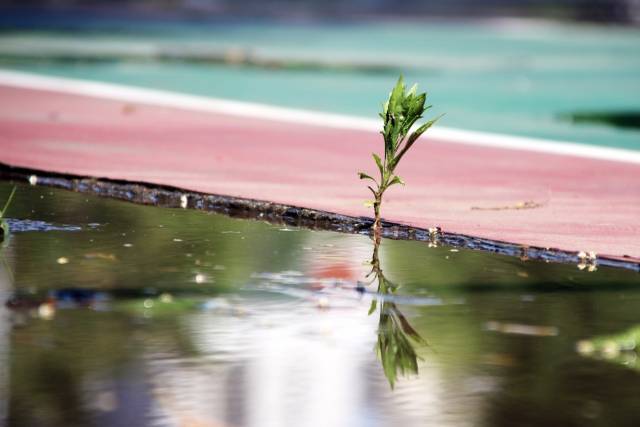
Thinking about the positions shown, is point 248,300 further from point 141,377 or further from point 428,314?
point 141,377

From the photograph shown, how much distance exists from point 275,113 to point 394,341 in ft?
31.1

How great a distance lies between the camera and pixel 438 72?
21750mm

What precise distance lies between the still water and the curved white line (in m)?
4.82

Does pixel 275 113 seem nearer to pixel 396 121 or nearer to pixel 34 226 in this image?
pixel 396 121

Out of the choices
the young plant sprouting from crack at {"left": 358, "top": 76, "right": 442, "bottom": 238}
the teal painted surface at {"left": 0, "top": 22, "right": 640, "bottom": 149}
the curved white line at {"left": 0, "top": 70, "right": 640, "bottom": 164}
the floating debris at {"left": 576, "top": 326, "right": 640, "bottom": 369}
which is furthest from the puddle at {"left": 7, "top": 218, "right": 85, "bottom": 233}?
the teal painted surface at {"left": 0, "top": 22, "right": 640, "bottom": 149}

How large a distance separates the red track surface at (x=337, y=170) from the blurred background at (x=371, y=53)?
7.40 feet

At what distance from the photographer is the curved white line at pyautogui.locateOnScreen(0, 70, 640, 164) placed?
12580mm

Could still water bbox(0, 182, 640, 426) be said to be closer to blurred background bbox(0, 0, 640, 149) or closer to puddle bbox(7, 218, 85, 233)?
puddle bbox(7, 218, 85, 233)

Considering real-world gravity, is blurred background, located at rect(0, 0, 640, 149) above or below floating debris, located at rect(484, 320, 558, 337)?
above

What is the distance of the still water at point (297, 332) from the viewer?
187 inches

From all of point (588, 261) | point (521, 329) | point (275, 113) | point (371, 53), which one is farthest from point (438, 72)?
point (521, 329)

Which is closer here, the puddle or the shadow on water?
the puddle

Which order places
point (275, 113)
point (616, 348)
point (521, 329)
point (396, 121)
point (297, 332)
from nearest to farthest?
point (616, 348), point (297, 332), point (521, 329), point (396, 121), point (275, 113)

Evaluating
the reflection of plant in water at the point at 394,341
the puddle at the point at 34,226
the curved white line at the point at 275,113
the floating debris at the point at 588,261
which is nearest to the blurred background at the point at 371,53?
the curved white line at the point at 275,113
